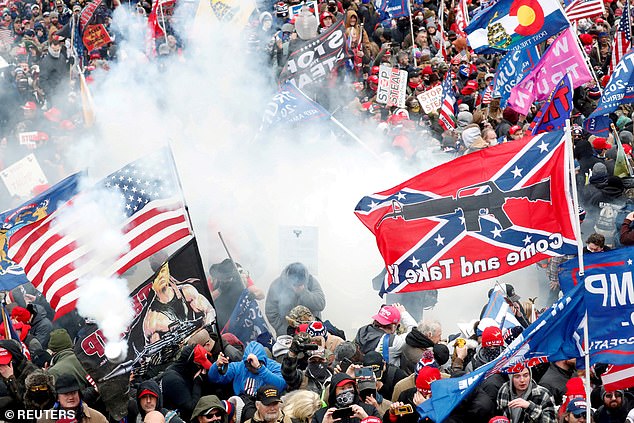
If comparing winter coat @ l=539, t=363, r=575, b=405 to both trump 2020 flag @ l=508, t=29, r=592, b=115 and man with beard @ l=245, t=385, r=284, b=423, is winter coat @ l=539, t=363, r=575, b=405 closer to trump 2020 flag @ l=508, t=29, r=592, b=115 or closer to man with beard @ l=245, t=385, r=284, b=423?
man with beard @ l=245, t=385, r=284, b=423

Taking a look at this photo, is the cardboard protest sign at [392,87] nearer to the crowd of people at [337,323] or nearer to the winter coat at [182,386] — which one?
the crowd of people at [337,323]

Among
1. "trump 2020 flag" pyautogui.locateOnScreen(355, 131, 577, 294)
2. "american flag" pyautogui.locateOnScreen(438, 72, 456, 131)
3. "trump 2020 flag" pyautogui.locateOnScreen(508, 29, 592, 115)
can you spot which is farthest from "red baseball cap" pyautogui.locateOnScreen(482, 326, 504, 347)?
"american flag" pyautogui.locateOnScreen(438, 72, 456, 131)

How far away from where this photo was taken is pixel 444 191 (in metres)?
7.77

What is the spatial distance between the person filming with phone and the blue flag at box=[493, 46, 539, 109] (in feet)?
23.2

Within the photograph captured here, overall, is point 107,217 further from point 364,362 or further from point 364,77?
point 364,77

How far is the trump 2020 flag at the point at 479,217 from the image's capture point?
7.50 meters

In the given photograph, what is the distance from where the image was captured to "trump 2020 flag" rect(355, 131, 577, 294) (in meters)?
7.50

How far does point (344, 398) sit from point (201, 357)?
1.56 meters

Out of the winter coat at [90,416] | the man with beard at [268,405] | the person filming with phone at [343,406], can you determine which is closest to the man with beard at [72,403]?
the winter coat at [90,416]

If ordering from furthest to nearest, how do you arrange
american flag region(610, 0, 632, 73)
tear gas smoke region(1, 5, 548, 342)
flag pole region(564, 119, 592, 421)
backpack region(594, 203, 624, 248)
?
american flag region(610, 0, 632, 73) < tear gas smoke region(1, 5, 548, 342) < backpack region(594, 203, 624, 248) < flag pole region(564, 119, 592, 421)

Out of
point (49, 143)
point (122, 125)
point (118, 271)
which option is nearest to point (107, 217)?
point (118, 271)

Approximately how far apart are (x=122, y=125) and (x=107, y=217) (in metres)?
6.69

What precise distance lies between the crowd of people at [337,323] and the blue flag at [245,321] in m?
0.18

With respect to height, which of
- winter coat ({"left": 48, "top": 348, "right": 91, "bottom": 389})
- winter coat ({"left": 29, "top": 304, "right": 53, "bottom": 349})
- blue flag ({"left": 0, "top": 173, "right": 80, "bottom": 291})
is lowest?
winter coat ({"left": 29, "top": 304, "right": 53, "bottom": 349})
